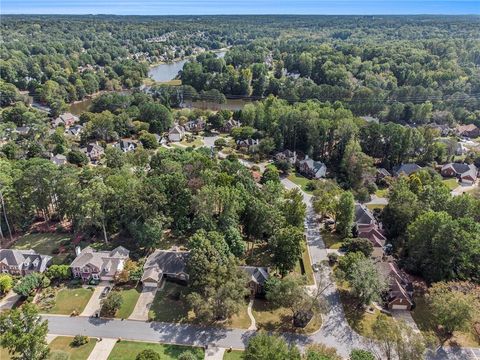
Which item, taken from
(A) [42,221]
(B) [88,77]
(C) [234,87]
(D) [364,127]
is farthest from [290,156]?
(B) [88,77]

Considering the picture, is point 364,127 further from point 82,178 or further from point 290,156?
point 82,178

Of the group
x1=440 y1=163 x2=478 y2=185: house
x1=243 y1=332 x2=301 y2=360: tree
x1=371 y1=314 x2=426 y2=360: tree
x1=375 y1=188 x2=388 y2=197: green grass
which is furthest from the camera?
x1=440 y1=163 x2=478 y2=185: house

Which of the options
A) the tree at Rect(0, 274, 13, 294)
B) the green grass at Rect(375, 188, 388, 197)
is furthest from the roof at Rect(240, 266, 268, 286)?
the green grass at Rect(375, 188, 388, 197)

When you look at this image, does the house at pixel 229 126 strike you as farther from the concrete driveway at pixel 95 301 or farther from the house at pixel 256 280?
the concrete driveway at pixel 95 301

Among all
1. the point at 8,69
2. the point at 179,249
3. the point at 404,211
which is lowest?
the point at 179,249

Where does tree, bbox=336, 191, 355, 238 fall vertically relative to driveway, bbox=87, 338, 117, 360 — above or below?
above

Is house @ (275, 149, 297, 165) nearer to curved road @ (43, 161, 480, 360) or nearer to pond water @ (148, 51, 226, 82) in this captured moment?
curved road @ (43, 161, 480, 360)
